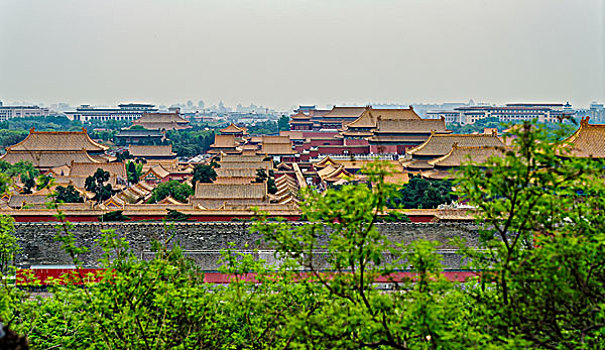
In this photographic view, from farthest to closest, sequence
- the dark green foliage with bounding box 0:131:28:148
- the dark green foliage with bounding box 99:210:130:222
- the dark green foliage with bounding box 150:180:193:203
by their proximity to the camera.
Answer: the dark green foliage with bounding box 0:131:28:148, the dark green foliage with bounding box 150:180:193:203, the dark green foliage with bounding box 99:210:130:222

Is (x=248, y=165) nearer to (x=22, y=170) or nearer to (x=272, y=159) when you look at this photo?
(x=272, y=159)

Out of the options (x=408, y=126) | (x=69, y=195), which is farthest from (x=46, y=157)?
(x=408, y=126)

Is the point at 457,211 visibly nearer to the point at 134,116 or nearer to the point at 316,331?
the point at 316,331

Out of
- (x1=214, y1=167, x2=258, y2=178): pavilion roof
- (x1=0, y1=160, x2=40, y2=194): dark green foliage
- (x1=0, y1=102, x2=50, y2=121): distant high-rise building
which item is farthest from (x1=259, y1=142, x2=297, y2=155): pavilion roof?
(x1=0, y1=102, x2=50, y2=121): distant high-rise building

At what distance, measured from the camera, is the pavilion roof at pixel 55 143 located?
107 feet

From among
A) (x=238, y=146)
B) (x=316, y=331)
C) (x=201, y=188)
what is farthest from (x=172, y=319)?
(x=238, y=146)

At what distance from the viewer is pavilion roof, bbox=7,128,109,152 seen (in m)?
32.8

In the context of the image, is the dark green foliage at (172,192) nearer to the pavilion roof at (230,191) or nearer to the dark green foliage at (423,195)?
the pavilion roof at (230,191)

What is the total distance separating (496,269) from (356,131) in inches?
1420

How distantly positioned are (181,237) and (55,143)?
69.4 ft

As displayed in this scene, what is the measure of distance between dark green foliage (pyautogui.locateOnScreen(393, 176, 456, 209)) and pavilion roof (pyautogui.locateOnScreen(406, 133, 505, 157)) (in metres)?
6.13

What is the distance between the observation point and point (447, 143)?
95.3ft

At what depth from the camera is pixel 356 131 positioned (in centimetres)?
4081

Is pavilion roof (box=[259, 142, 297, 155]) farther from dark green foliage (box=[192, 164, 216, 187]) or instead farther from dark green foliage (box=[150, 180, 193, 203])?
dark green foliage (box=[150, 180, 193, 203])
